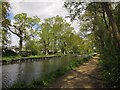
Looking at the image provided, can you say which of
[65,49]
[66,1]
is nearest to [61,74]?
[66,1]

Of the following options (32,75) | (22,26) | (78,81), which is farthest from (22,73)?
(22,26)

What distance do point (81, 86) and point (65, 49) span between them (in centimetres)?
7601

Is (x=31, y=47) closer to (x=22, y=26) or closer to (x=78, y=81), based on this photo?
(x=22, y=26)

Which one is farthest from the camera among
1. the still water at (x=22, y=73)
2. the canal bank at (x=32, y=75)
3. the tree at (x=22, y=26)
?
the tree at (x=22, y=26)

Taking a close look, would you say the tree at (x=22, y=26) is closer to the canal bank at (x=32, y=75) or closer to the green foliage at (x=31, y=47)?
the green foliage at (x=31, y=47)

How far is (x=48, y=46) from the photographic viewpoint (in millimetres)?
76125

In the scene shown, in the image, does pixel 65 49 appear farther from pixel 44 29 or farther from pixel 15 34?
pixel 15 34

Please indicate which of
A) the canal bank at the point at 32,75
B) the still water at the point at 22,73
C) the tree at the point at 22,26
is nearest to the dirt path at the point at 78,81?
the canal bank at the point at 32,75

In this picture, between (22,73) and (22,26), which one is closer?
(22,73)

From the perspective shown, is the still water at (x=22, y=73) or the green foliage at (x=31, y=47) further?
the green foliage at (x=31, y=47)

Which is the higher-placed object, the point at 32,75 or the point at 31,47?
the point at 31,47

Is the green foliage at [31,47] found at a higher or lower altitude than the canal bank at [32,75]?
higher

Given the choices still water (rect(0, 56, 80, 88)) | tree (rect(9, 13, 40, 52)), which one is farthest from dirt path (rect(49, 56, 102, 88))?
tree (rect(9, 13, 40, 52))

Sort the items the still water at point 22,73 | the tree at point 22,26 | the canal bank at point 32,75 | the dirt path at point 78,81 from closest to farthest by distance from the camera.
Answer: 1. the dirt path at point 78,81
2. the canal bank at point 32,75
3. the still water at point 22,73
4. the tree at point 22,26
